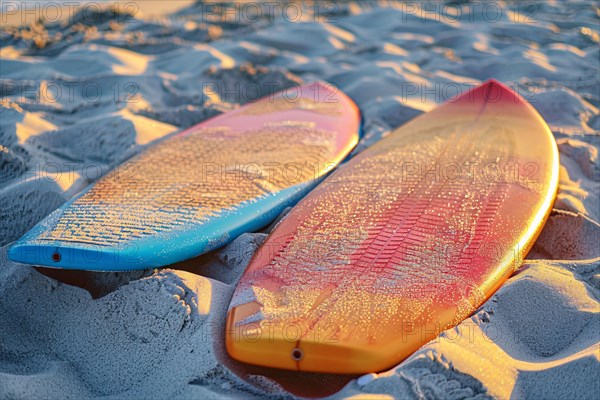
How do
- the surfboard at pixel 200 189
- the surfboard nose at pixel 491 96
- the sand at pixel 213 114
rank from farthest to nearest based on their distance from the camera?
1. the surfboard nose at pixel 491 96
2. the surfboard at pixel 200 189
3. the sand at pixel 213 114

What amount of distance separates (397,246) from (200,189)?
2.37 ft

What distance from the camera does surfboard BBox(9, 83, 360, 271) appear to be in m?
1.80

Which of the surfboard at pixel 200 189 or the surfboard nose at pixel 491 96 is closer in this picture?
the surfboard at pixel 200 189

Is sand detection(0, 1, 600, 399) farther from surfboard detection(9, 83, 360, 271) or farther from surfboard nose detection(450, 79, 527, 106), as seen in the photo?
surfboard nose detection(450, 79, 527, 106)

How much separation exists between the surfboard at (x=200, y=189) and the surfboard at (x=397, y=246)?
0.50 feet

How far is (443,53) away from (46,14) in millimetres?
2548

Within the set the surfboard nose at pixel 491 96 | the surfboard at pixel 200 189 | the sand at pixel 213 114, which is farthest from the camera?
the surfboard nose at pixel 491 96

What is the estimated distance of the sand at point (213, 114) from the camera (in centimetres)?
144

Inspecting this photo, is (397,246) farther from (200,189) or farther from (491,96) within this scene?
(491,96)

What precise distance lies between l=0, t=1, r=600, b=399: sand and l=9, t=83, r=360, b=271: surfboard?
0.31ft

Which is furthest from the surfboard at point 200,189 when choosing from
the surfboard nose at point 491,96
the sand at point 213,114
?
the surfboard nose at point 491,96

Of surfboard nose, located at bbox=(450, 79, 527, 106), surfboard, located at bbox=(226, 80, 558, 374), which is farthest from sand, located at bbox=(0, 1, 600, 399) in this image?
surfboard nose, located at bbox=(450, 79, 527, 106)

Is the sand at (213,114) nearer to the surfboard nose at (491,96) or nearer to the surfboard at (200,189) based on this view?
the surfboard at (200,189)

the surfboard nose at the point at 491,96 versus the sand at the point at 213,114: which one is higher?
the surfboard nose at the point at 491,96
